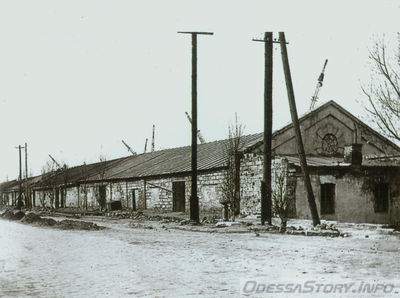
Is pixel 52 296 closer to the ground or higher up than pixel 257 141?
closer to the ground

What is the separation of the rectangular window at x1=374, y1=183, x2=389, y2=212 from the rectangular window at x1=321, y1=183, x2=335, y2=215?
2503mm

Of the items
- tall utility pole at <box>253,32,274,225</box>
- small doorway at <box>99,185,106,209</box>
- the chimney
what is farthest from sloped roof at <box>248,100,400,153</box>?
small doorway at <box>99,185,106,209</box>

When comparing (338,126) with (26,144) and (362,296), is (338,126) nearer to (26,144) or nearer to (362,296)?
(362,296)

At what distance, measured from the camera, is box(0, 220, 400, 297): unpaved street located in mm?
6913

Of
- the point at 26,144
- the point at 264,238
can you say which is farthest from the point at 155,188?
the point at 26,144

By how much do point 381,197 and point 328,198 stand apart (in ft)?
9.98

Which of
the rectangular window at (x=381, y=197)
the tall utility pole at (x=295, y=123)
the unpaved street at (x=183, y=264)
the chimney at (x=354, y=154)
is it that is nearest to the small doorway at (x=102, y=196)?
the chimney at (x=354, y=154)

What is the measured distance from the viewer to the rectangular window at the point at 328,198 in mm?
21500

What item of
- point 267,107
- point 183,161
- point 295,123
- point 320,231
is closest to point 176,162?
point 183,161

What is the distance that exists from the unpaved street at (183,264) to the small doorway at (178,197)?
47.5ft

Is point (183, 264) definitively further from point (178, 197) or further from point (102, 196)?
point (102, 196)

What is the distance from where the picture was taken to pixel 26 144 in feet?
186

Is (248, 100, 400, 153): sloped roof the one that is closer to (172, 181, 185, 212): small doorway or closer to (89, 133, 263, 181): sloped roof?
(89, 133, 263, 181): sloped roof

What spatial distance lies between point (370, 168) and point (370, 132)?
4.36 m
